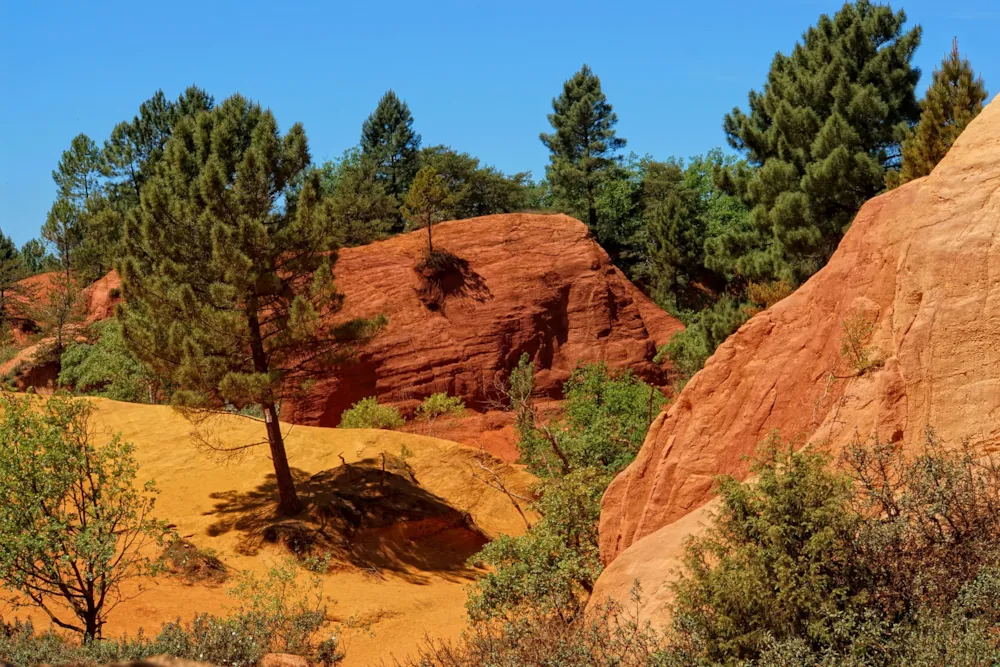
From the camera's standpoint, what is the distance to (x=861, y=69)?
91.5ft

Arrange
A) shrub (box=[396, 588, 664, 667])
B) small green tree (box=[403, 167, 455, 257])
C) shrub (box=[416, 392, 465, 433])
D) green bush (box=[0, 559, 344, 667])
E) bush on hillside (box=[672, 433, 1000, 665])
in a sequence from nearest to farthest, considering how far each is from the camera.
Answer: bush on hillside (box=[672, 433, 1000, 665]), shrub (box=[396, 588, 664, 667]), green bush (box=[0, 559, 344, 667]), shrub (box=[416, 392, 465, 433]), small green tree (box=[403, 167, 455, 257])

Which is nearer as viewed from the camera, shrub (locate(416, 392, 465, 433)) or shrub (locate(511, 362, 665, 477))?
shrub (locate(511, 362, 665, 477))

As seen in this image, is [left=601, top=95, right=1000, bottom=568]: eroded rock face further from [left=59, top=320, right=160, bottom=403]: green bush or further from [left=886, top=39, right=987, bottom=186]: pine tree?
[left=59, top=320, right=160, bottom=403]: green bush

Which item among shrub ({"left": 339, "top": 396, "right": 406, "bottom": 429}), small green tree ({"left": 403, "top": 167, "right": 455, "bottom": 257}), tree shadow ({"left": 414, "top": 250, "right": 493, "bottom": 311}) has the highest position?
small green tree ({"left": 403, "top": 167, "right": 455, "bottom": 257})

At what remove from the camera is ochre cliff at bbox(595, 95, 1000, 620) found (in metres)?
9.87

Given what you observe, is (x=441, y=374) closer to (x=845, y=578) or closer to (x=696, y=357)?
(x=696, y=357)

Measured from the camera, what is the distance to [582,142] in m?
59.2

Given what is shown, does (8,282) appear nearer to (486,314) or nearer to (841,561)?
(486,314)

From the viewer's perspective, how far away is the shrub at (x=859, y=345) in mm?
10930

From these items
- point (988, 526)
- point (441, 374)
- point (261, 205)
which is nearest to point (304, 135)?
point (261, 205)

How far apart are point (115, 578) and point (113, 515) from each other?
0.79 metres

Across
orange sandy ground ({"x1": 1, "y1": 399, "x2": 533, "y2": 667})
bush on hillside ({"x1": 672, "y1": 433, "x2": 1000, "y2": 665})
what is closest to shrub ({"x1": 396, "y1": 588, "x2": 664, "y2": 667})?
bush on hillside ({"x1": 672, "y1": 433, "x2": 1000, "y2": 665})

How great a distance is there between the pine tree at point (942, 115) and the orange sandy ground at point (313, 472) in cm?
991

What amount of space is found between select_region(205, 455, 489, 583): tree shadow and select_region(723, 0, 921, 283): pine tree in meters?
10.5
